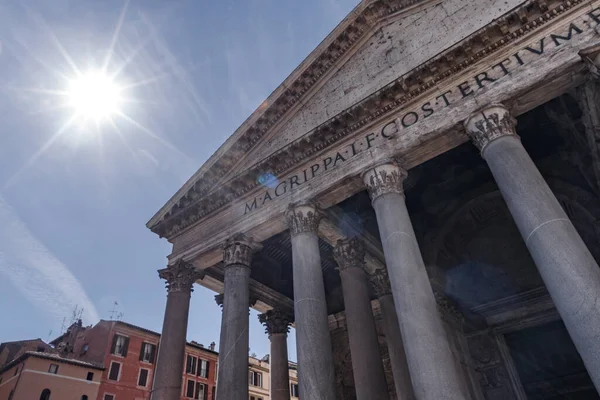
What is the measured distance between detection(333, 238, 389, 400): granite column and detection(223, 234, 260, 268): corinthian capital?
2221 mm

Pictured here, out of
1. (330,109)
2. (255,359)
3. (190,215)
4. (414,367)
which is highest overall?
(255,359)

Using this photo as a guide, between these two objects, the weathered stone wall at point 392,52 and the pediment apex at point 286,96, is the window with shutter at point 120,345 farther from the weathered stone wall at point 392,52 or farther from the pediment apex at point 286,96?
the weathered stone wall at point 392,52

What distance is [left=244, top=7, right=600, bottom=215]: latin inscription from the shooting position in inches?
283

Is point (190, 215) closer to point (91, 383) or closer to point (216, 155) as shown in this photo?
point (216, 155)

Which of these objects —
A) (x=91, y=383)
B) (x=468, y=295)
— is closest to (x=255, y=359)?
(x=91, y=383)

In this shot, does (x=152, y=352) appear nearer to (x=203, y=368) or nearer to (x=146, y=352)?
(x=146, y=352)

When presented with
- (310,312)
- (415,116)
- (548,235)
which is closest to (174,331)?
(310,312)

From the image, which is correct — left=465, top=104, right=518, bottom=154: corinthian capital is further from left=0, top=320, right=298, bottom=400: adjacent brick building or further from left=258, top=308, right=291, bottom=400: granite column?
left=0, top=320, right=298, bottom=400: adjacent brick building

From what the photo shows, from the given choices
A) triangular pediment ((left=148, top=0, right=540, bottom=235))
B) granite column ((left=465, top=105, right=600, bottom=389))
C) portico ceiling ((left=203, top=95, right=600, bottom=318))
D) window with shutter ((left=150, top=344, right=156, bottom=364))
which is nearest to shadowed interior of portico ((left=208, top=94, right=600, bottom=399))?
portico ceiling ((left=203, top=95, right=600, bottom=318))

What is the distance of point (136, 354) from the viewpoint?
97.5 feet

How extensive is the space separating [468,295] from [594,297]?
7586 mm

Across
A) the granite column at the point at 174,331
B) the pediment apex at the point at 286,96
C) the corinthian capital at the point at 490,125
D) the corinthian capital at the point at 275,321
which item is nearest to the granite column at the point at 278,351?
the corinthian capital at the point at 275,321

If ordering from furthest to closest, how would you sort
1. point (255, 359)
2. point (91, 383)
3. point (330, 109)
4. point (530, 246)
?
point (255, 359)
point (91, 383)
point (330, 109)
point (530, 246)

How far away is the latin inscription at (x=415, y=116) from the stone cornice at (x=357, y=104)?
0.89 ft
